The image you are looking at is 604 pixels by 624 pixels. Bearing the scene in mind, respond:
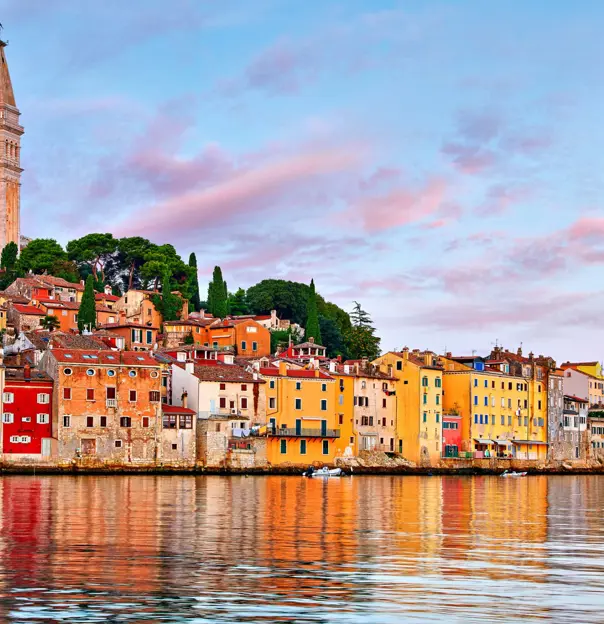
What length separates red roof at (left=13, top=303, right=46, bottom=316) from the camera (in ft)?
337

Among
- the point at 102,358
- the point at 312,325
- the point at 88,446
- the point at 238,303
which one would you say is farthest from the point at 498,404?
the point at 88,446

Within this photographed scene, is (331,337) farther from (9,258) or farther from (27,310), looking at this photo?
(9,258)

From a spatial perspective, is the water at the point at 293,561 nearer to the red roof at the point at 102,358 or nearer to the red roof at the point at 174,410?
the red roof at the point at 102,358

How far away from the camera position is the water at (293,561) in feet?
59.8

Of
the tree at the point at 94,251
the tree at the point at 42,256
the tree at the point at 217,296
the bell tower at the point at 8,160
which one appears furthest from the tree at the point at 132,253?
the bell tower at the point at 8,160

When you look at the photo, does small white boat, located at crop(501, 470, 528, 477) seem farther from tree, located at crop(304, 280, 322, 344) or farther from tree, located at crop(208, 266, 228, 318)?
tree, located at crop(208, 266, 228, 318)

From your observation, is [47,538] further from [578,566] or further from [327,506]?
[327,506]

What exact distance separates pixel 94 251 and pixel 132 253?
4780mm

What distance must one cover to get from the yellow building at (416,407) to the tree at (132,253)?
128ft

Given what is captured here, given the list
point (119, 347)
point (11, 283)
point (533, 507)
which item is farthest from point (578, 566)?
point (11, 283)

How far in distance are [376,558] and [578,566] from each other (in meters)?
4.05

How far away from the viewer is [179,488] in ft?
189

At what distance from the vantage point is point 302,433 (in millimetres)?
86938

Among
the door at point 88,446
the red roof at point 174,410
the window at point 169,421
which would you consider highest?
the red roof at point 174,410
